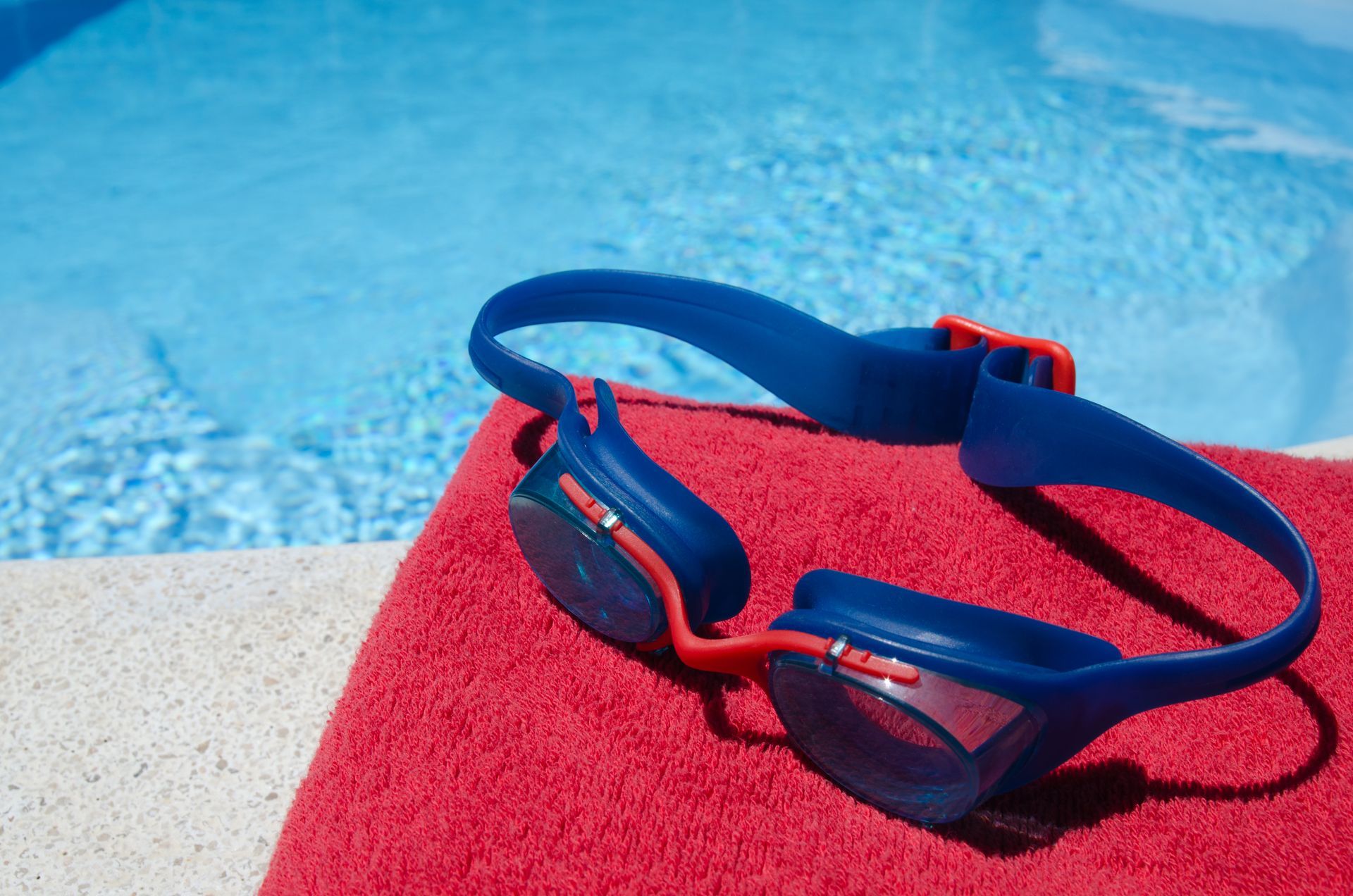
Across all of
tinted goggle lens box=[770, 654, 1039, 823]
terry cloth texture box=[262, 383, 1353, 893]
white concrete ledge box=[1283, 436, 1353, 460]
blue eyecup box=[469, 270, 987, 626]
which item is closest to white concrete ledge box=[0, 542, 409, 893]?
terry cloth texture box=[262, 383, 1353, 893]

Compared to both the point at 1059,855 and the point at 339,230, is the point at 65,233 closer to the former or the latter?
the point at 339,230

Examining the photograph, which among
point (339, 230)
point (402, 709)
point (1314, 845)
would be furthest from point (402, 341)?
point (1314, 845)

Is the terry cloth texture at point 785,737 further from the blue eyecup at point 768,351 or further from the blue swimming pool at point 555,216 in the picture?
the blue swimming pool at point 555,216

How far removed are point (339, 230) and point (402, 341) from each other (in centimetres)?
49

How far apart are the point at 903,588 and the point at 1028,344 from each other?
0.31 metres

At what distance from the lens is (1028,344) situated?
80cm

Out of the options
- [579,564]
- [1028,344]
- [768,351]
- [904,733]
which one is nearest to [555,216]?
[768,351]

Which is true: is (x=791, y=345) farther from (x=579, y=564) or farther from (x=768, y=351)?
(x=579, y=564)

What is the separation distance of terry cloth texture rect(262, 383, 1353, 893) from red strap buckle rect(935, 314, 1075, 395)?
9 cm

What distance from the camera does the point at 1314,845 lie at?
1.76 feet

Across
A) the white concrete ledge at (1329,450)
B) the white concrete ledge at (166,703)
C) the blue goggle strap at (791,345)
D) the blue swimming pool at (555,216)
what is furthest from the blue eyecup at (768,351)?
the blue swimming pool at (555,216)

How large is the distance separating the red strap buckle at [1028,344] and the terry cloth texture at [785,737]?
9 centimetres

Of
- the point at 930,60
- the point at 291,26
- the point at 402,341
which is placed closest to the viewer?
the point at 402,341

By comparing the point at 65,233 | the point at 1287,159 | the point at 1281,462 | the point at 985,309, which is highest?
the point at 1281,462
